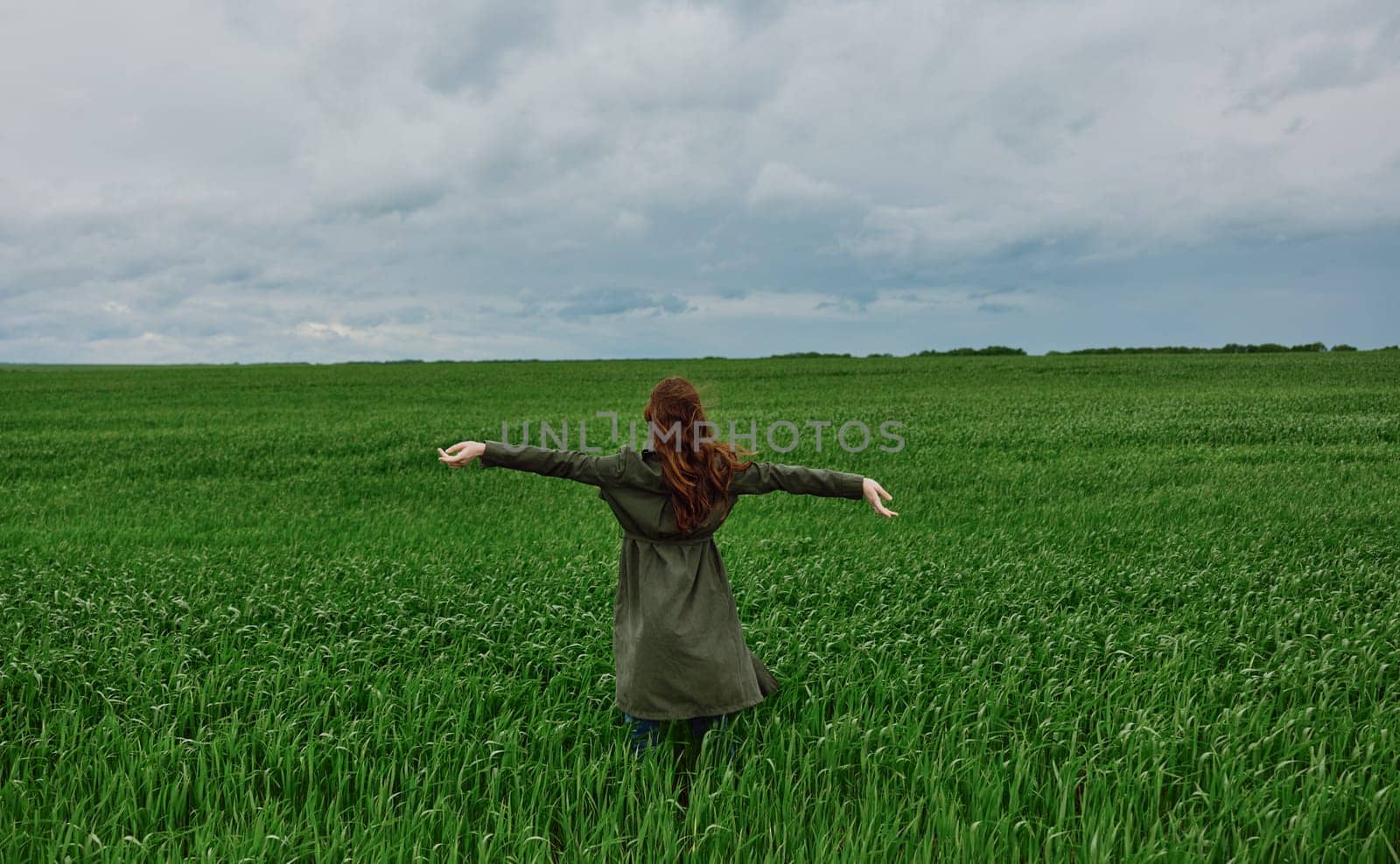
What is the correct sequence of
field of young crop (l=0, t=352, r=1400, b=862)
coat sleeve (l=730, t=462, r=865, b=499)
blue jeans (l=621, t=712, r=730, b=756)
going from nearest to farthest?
field of young crop (l=0, t=352, r=1400, b=862), coat sleeve (l=730, t=462, r=865, b=499), blue jeans (l=621, t=712, r=730, b=756)

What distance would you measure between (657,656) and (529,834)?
0.99m

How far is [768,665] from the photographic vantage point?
5.75 metres

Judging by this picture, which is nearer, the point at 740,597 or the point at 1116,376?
the point at 740,597

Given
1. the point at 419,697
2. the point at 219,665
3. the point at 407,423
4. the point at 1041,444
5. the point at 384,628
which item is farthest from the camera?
the point at 407,423

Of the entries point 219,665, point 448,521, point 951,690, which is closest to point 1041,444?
point 448,521

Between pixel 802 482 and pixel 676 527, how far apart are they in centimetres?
68

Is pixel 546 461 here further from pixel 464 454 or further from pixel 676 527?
pixel 676 527

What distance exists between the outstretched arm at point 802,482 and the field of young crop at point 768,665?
471 millimetres

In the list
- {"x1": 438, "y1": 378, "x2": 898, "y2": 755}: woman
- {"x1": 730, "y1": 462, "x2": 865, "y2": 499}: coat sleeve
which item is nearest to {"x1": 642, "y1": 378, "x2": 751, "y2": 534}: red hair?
{"x1": 438, "y1": 378, "x2": 898, "y2": 755}: woman

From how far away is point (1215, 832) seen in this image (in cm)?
387

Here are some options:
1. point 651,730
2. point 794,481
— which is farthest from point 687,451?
point 651,730

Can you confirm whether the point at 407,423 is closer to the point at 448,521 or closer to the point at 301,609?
the point at 448,521

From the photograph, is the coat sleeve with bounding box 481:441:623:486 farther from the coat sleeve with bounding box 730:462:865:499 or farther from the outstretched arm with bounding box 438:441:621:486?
the coat sleeve with bounding box 730:462:865:499

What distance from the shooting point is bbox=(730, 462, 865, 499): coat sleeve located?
423cm
